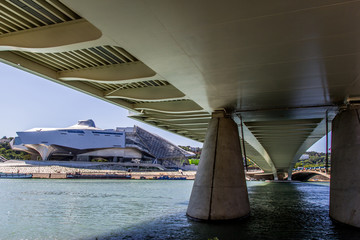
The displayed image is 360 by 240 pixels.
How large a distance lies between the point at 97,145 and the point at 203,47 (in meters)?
98.9

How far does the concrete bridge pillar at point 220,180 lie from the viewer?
44.7 feet

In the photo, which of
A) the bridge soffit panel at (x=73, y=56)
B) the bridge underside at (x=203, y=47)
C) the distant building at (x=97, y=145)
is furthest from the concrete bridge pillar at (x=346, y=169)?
the distant building at (x=97, y=145)

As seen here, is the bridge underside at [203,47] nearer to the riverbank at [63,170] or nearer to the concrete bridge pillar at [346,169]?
the concrete bridge pillar at [346,169]

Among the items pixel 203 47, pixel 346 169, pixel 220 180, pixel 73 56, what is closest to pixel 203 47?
pixel 203 47

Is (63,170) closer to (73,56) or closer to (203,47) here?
(73,56)

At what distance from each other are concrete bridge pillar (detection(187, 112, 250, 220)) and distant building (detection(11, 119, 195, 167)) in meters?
91.9

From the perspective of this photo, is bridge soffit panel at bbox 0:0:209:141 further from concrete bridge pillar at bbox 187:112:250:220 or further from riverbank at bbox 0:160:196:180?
riverbank at bbox 0:160:196:180

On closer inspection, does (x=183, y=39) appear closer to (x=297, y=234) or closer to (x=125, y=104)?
(x=297, y=234)

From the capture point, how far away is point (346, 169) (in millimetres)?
12898

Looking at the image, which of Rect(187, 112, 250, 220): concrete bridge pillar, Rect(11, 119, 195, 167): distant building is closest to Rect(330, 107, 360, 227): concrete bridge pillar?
Rect(187, 112, 250, 220): concrete bridge pillar

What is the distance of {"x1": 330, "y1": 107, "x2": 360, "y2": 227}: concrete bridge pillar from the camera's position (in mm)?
12203

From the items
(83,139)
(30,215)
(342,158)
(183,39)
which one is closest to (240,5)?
(183,39)

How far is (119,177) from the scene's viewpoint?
7569 cm

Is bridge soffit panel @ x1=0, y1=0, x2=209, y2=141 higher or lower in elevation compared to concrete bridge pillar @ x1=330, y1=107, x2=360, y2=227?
higher
